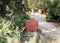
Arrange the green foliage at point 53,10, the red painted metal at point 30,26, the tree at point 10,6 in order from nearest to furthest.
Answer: the tree at point 10,6, the red painted metal at point 30,26, the green foliage at point 53,10

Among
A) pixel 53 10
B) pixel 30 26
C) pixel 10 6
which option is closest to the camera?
pixel 10 6

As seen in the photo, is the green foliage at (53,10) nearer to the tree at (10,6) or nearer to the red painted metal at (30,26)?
the red painted metal at (30,26)

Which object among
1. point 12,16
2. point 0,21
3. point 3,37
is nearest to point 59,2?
point 12,16

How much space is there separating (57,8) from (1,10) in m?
5.76

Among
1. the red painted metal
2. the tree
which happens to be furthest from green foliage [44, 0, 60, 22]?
the tree

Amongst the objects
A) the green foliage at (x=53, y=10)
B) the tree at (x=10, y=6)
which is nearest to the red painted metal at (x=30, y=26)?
the tree at (x=10, y=6)

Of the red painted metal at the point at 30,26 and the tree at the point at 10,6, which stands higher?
the tree at the point at 10,6

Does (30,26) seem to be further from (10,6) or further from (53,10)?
(53,10)

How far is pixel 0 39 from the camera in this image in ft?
25.9

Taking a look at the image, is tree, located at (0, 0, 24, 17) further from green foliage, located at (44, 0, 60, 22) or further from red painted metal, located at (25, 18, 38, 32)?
green foliage, located at (44, 0, 60, 22)

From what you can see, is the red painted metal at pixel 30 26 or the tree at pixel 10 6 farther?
the red painted metal at pixel 30 26

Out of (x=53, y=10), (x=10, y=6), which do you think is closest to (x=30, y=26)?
(x=10, y=6)

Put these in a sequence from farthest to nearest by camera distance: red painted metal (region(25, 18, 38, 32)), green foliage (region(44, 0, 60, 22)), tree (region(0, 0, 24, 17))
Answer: green foliage (region(44, 0, 60, 22)), red painted metal (region(25, 18, 38, 32)), tree (region(0, 0, 24, 17))

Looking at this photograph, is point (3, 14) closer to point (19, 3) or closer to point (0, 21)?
point (19, 3)
